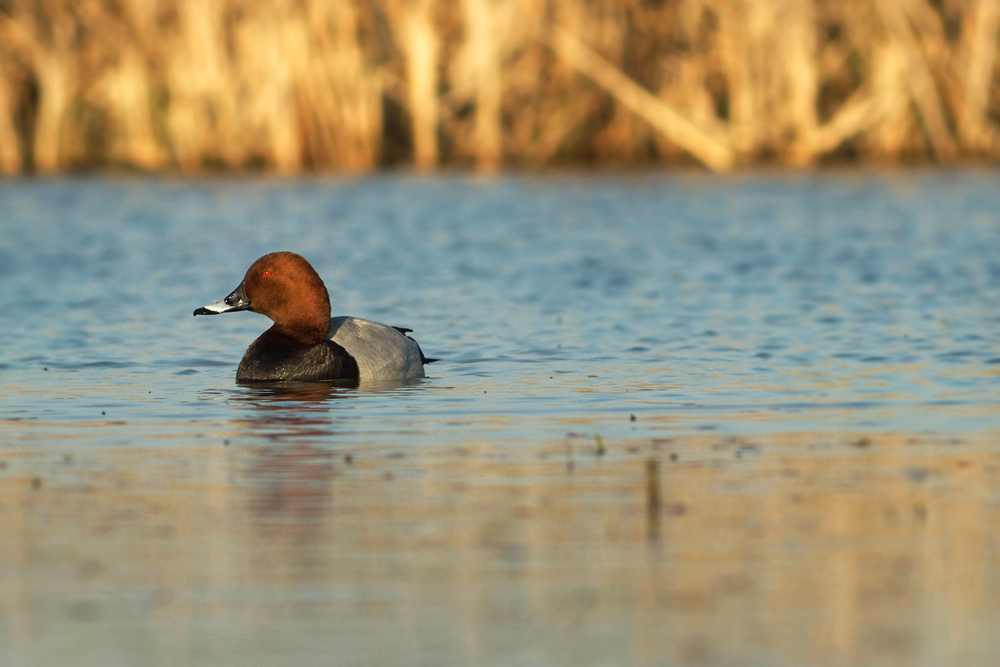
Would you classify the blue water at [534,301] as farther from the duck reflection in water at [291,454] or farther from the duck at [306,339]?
the duck at [306,339]

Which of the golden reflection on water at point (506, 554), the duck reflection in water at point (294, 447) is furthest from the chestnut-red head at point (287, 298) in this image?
the golden reflection on water at point (506, 554)

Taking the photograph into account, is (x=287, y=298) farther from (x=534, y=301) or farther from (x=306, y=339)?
(x=534, y=301)

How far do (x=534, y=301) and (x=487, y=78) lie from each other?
415 inches

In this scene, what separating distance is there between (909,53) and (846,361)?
566 inches

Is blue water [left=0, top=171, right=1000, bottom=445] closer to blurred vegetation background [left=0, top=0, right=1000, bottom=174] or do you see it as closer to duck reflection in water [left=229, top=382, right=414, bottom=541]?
duck reflection in water [left=229, top=382, right=414, bottom=541]

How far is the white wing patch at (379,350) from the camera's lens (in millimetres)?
9578

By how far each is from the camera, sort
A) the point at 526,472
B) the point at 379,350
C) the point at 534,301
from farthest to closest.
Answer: the point at 534,301, the point at 379,350, the point at 526,472

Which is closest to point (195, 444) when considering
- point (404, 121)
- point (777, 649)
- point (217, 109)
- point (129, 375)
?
point (129, 375)

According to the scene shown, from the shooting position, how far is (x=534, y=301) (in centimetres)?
1367

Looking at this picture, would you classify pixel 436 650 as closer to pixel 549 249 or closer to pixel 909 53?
pixel 549 249

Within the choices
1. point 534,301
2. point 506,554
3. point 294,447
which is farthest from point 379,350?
point 506,554

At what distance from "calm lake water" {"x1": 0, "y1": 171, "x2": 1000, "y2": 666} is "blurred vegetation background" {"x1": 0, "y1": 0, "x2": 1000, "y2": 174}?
8107 millimetres

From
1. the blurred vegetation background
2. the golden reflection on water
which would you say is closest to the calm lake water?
the golden reflection on water

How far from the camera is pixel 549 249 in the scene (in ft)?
58.1
